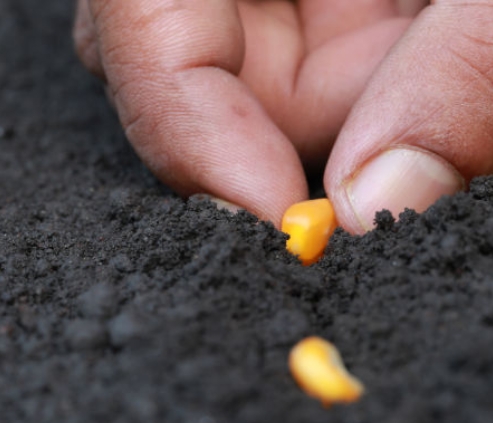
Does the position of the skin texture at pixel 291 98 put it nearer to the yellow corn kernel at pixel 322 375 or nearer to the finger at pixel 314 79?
the finger at pixel 314 79

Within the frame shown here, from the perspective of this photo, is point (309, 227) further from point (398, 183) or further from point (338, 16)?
point (338, 16)

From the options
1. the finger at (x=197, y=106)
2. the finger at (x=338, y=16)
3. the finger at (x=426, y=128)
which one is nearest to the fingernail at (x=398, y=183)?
the finger at (x=426, y=128)

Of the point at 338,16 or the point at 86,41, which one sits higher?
the point at 338,16

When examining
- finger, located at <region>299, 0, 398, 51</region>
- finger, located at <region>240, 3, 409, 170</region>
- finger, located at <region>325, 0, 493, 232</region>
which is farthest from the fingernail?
finger, located at <region>299, 0, 398, 51</region>

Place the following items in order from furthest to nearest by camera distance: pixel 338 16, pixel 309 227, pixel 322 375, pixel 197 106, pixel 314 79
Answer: pixel 338 16, pixel 314 79, pixel 197 106, pixel 309 227, pixel 322 375

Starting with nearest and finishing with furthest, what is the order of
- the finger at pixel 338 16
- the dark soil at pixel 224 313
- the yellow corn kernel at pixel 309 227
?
the dark soil at pixel 224 313 < the yellow corn kernel at pixel 309 227 < the finger at pixel 338 16

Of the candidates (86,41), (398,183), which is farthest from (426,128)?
(86,41)

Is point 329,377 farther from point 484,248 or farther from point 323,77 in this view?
point 323,77

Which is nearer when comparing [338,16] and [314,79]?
[314,79]
